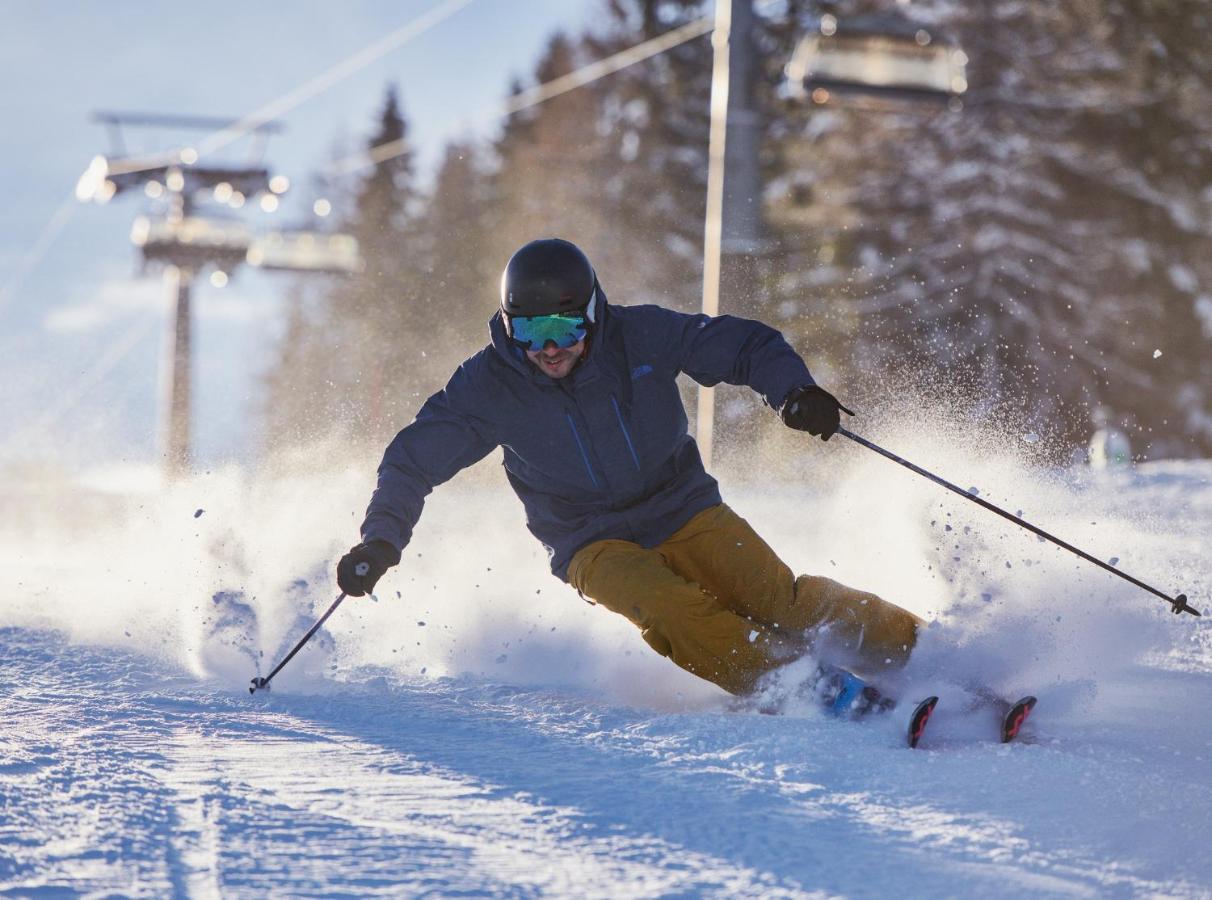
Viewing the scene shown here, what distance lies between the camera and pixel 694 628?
3943 millimetres

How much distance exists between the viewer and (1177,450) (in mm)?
21688

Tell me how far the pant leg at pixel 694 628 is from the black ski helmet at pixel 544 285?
816 millimetres

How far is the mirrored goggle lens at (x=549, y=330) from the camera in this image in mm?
4094

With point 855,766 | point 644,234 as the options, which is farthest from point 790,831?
point 644,234

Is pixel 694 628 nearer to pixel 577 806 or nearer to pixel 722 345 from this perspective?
pixel 722 345

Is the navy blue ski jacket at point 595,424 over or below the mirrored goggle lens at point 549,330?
below

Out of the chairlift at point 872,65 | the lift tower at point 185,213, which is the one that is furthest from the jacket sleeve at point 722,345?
the lift tower at point 185,213

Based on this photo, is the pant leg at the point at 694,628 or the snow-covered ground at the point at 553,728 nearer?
the snow-covered ground at the point at 553,728

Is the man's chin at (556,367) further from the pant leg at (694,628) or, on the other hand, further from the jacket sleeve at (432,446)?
the pant leg at (694,628)

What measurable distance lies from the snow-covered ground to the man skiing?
0.27 metres

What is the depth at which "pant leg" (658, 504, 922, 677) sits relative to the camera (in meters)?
4.04

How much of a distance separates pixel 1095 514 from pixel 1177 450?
1633 centimetres

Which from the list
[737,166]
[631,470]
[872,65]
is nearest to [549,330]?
[631,470]

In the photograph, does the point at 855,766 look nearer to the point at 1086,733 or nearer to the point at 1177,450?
the point at 1086,733
